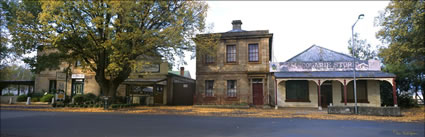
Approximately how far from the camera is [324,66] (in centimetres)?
2047

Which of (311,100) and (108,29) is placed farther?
(311,100)

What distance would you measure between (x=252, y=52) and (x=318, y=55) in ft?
20.1

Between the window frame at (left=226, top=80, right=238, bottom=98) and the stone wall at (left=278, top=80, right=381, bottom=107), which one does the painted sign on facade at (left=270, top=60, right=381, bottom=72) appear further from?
the window frame at (left=226, top=80, right=238, bottom=98)

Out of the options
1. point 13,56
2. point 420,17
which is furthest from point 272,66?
point 13,56

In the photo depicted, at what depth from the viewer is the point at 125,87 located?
24.8 meters

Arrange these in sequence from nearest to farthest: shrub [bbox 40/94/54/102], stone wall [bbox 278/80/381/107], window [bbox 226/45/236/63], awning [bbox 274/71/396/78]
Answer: awning [bbox 274/71/396/78] < stone wall [bbox 278/80/381/107] < window [bbox 226/45/236/63] < shrub [bbox 40/94/54/102]

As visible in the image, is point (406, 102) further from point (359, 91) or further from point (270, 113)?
point (270, 113)

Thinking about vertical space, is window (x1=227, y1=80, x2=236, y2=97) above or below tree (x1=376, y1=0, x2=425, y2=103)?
below

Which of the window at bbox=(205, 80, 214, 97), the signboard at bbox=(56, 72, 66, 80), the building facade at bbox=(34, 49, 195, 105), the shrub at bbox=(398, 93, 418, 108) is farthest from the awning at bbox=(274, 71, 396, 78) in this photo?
the signboard at bbox=(56, 72, 66, 80)

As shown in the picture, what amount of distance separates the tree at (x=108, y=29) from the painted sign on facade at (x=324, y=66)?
7764 mm

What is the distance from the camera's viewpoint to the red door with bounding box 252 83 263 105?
68.3 feet

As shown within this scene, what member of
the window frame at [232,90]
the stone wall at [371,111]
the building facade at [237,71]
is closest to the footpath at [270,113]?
the stone wall at [371,111]

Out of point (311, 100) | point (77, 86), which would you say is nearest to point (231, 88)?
point (311, 100)

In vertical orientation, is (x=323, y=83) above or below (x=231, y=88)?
above
